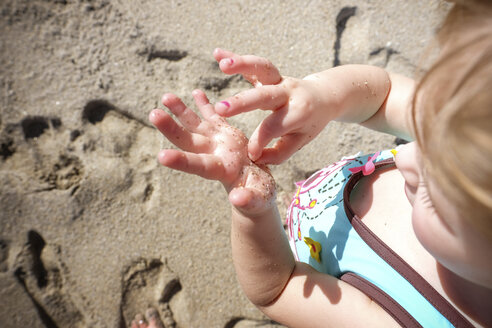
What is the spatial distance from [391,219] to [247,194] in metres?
0.39

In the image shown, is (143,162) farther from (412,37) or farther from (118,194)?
(412,37)

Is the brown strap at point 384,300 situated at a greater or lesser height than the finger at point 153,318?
greater

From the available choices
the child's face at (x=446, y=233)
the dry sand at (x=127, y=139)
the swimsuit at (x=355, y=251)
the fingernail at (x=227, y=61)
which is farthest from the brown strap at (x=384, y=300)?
the dry sand at (x=127, y=139)

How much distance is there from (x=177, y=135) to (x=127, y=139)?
0.75 m

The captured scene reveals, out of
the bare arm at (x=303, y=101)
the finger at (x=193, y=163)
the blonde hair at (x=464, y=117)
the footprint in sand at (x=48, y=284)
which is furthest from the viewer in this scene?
the footprint in sand at (x=48, y=284)

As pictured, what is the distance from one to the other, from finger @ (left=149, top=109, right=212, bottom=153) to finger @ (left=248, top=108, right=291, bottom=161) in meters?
0.08

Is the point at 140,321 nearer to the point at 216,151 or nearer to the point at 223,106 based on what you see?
the point at 216,151

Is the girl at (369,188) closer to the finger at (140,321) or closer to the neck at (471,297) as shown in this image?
the neck at (471,297)

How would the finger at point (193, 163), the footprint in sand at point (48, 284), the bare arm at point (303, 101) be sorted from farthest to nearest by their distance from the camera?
the footprint in sand at point (48, 284)
the bare arm at point (303, 101)
the finger at point (193, 163)

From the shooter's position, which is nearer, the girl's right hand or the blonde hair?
the blonde hair

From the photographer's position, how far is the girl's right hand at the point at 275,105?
0.66 m

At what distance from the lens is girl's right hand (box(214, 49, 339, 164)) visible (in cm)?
66

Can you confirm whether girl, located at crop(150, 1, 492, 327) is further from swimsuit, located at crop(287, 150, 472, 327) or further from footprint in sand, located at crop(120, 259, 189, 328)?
footprint in sand, located at crop(120, 259, 189, 328)

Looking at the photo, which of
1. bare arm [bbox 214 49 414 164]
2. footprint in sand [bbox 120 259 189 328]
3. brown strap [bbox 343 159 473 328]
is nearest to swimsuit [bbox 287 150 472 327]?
brown strap [bbox 343 159 473 328]
